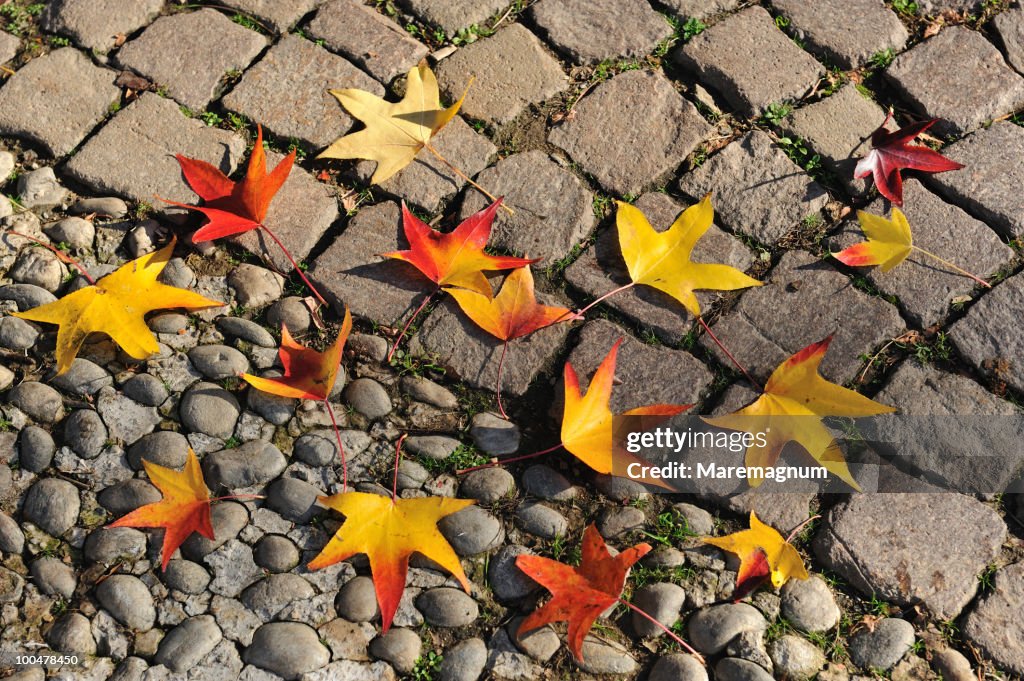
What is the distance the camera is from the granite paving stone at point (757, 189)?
2.66 metres

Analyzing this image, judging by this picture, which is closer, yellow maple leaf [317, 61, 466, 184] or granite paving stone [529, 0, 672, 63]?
yellow maple leaf [317, 61, 466, 184]

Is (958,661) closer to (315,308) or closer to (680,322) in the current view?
(680,322)

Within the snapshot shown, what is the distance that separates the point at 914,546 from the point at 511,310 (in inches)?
45.5

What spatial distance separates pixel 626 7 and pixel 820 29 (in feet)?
2.06

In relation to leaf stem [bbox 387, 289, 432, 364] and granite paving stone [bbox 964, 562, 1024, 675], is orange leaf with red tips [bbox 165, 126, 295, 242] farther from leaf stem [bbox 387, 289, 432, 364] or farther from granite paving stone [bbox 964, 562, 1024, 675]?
granite paving stone [bbox 964, 562, 1024, 675]

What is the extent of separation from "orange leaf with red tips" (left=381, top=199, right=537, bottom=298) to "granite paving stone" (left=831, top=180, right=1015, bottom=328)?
99cm

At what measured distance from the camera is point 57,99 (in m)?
2.74

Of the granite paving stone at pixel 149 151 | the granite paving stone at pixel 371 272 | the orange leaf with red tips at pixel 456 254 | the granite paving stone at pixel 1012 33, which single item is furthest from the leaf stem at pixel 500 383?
the granite paving stone at pixel 1012 33

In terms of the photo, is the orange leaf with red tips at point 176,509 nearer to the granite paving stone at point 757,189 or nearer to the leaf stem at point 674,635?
the leaf stem at point 674,635

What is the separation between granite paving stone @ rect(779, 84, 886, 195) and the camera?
8.98ft

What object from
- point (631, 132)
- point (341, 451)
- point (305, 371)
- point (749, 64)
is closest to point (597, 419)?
point (341, 451)

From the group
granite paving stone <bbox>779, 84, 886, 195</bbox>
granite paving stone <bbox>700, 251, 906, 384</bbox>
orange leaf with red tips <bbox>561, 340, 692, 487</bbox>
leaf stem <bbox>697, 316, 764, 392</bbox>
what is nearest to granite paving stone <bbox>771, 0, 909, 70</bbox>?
granite paving stone <bbox>779, 84, 886, 195</bbox>

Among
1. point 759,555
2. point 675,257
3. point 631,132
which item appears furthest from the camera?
point 631,132

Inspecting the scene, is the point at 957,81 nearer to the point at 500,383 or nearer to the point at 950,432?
the point at 950,432
